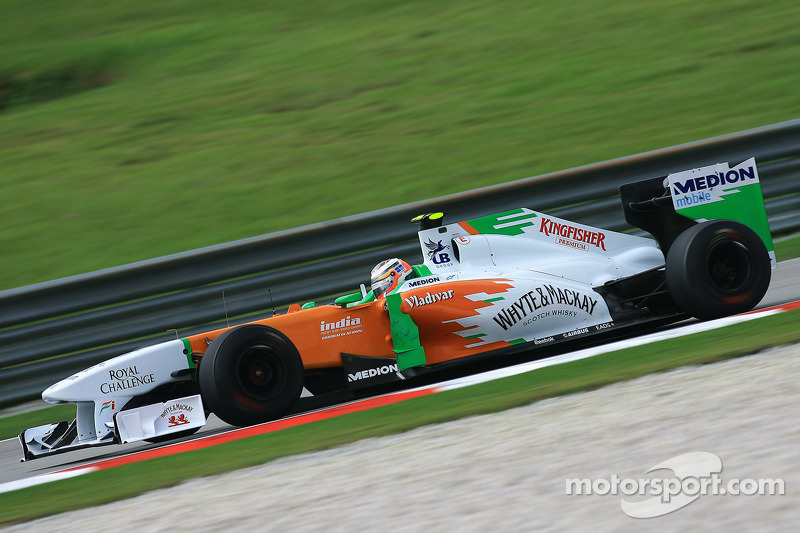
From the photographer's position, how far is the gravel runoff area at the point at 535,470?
303 cm

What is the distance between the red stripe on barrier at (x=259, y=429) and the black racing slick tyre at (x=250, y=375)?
106mm

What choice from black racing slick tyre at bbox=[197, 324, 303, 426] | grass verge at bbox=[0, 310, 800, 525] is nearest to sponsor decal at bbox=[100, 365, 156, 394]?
black racing slick tyre at bbox=[197, 324, 303, 426]

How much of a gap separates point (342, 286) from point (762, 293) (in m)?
3.55

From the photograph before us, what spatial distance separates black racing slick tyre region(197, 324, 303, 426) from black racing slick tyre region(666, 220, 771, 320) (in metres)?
2.67

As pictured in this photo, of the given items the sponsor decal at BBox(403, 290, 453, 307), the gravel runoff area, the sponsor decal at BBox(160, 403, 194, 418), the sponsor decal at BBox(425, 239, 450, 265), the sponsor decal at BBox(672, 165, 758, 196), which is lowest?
the gravel runoff area

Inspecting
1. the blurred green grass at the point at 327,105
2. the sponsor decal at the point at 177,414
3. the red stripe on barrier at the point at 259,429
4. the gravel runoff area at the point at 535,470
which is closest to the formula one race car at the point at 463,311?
the sponsor decal at the point at 177,414

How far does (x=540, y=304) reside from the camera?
6309 mm

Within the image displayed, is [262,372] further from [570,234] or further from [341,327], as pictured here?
[570,234]

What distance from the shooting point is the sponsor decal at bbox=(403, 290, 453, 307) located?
245 inches

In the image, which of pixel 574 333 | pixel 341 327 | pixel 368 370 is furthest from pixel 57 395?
pixel 574 333

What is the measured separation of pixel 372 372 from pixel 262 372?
764 mm

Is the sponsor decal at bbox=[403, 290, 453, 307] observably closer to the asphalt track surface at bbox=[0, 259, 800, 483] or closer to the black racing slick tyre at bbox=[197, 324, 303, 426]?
the asphalt track surface at bbox=[0, 259, 800, 483]

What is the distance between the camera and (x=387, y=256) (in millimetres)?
8414

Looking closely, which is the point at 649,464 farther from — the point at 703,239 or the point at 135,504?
the point at 703,239
